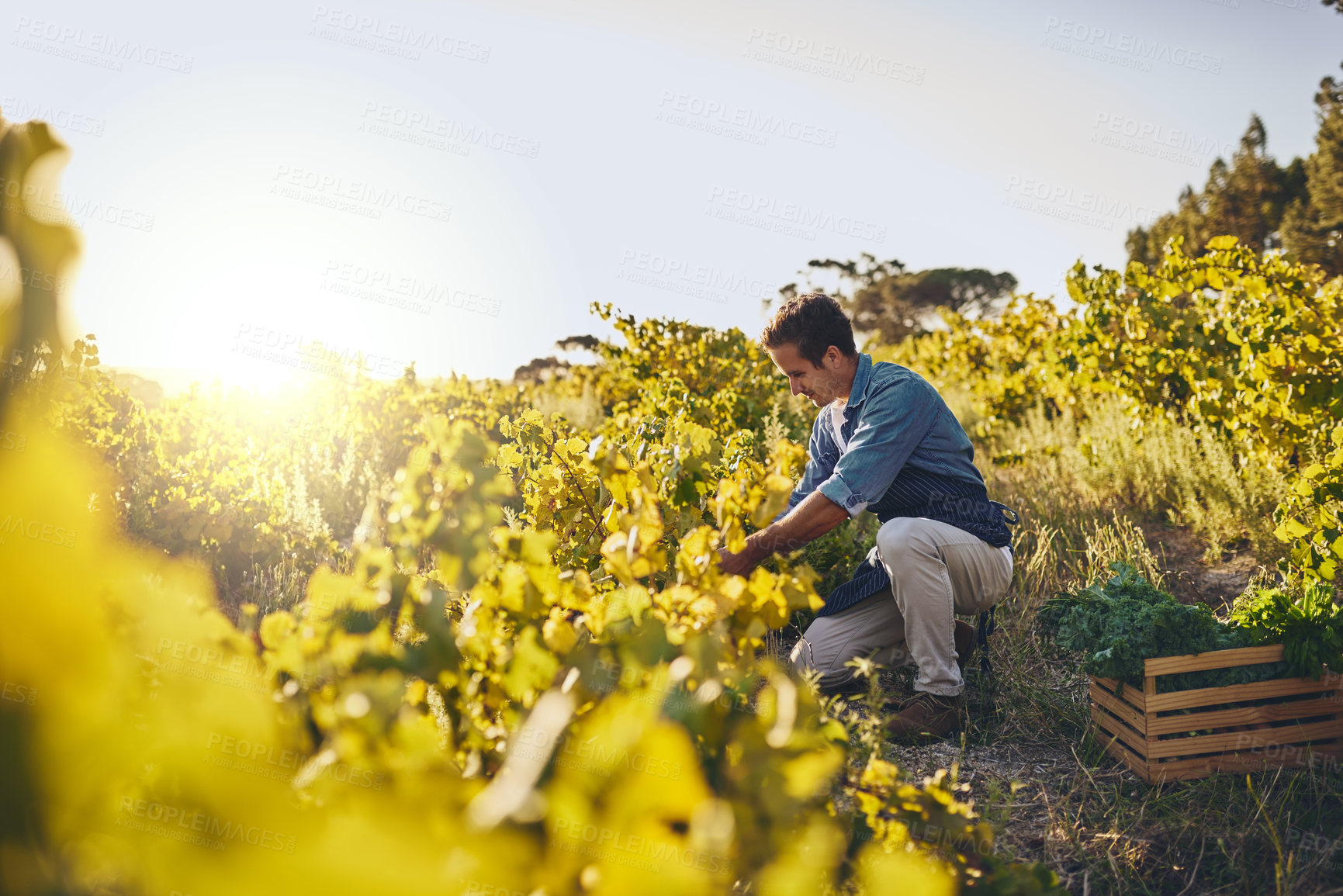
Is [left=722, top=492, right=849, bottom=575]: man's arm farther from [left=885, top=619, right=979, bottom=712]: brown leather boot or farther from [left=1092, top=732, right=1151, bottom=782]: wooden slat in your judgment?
[left=1092, top=732, right=1151, bottom=782]: wooden slat

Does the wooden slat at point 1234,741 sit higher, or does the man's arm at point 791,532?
the man's arm at point 791,532

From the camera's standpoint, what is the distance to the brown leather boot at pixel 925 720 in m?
2.36

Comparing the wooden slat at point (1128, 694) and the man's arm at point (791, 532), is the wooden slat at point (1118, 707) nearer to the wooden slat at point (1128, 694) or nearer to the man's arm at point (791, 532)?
the wooden slat at point (1128, 694)

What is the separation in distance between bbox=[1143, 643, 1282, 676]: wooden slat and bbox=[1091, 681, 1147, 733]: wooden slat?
0.44 feet

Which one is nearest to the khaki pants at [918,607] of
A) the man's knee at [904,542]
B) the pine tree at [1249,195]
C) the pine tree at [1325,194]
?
the man's knee at [904,542]

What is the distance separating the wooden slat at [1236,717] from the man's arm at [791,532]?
3.44ft

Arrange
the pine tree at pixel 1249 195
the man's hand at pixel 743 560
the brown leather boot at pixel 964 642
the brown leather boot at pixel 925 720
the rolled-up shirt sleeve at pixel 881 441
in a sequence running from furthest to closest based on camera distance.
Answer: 1. the pine tree at pixel 1249 195
2. the brown leather boot at pixel 964 642
3. the brown leather boot at pixel 925 720
4. the rolled-up shirt sleeve at pixel 881 441
5. the man's hand at pixel 743 560

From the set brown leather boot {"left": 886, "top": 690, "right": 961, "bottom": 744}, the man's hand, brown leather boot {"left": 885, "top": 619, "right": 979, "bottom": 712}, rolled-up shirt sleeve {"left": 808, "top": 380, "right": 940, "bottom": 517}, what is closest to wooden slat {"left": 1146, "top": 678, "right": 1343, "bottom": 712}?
brown leather boot {"left": 886, "top": 690, "right": 961, "bottom": 744}

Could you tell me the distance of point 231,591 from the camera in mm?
3750

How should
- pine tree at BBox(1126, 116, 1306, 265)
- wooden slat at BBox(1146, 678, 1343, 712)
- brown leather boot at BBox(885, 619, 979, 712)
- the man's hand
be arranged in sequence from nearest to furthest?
the man's hand < wooden slat at BBox(1146, 678, 1343, 712) < brown leather boot at BBox(885, 619, 979, 712) < pine tree at BBox(1126, 116, 1306, 265)

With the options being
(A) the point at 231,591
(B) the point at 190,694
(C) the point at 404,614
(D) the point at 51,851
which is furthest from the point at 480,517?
(A) the point at 231,591

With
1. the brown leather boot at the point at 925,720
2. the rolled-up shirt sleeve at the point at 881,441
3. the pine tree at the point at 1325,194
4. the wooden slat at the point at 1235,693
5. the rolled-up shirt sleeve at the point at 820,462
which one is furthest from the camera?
the pine tree at the point at 1325,194

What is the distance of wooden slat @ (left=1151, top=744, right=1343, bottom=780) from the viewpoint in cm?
200

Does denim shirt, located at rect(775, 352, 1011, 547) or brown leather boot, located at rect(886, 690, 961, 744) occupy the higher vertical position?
denim shirt, located at rect(775, 352, 1011, 547)
